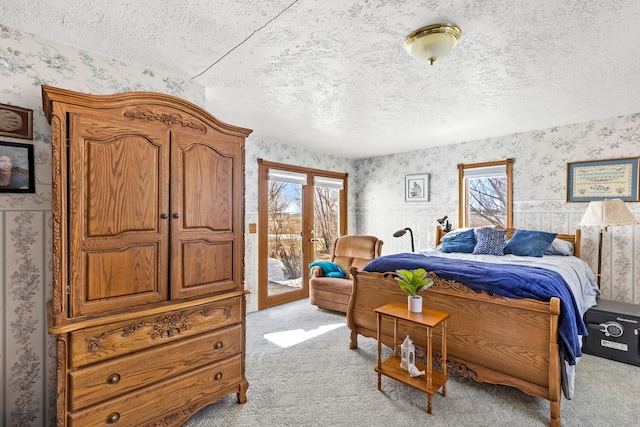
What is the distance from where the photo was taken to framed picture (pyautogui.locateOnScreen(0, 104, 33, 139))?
5.63 ft

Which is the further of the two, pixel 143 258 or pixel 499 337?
pixel 499 337

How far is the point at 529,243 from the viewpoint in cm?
343

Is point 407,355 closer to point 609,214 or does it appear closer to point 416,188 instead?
point 609,214

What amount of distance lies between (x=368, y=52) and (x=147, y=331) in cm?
214

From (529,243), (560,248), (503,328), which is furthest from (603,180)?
(503,328)

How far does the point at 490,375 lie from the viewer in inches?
86.6

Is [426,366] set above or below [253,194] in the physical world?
below

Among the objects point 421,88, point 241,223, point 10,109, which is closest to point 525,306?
point 421,88

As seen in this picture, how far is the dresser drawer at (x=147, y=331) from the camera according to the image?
1.56 meters

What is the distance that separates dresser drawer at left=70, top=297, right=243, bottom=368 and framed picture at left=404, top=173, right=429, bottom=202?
3584 mm

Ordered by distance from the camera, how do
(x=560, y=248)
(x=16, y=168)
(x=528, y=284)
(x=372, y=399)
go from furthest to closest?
(x=560, y=248) → (x=372, y=399) → (x=528, y=284) → (x=16, y=168)

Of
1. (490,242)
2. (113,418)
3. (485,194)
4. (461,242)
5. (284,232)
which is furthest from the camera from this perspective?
(284,232)

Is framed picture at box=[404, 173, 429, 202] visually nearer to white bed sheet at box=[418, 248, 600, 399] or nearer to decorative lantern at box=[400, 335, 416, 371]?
white bed sheet at box=[418, 248, 600, 399]

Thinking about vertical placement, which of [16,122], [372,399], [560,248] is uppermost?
[16,122]
